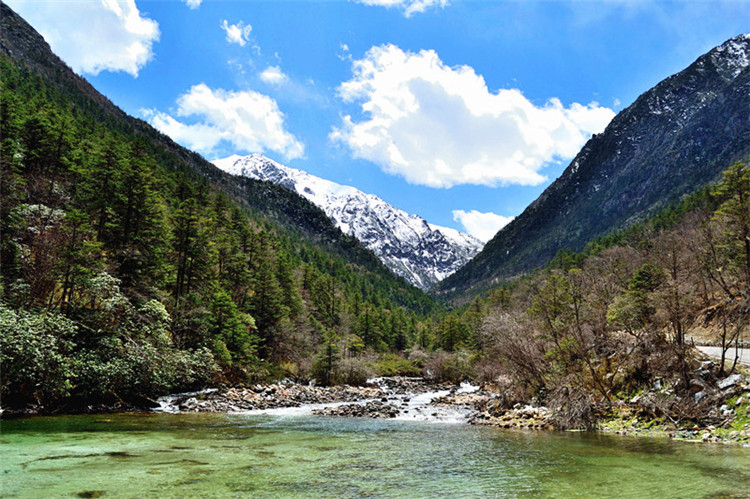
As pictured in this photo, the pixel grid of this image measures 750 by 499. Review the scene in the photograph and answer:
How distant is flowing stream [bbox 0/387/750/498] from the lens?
367 inches

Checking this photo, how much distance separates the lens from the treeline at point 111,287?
20.3 meters

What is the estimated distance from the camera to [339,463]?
12625 mm

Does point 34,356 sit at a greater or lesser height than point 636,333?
lesser

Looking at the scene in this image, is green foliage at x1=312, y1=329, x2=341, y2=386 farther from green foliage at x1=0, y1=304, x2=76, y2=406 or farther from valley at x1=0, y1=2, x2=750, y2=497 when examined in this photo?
green foliage at x1=0, y1=304, x2=76, y2=406

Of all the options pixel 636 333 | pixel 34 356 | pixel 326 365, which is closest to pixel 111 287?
pixel 34 356

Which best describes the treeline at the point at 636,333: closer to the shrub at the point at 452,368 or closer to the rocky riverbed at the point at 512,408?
the rocky riverbed at the point at 512,408

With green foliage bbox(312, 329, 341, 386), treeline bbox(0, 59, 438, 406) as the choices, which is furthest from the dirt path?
green foliage bbox(312, 329, 341, 386)

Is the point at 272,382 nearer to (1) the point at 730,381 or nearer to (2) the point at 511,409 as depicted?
(2) the point at 511,409

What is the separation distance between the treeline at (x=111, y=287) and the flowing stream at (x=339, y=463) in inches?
Answer: 128

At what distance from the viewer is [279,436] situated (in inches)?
705

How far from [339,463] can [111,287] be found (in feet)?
60.8

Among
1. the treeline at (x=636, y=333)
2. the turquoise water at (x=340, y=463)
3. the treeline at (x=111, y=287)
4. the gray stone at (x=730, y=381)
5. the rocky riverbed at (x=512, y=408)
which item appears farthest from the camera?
the treeline at (x=111, y=287)

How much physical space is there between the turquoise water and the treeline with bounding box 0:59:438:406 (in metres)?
3.52

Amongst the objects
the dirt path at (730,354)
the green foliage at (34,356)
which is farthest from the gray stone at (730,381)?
the green foliage at (34,356)
